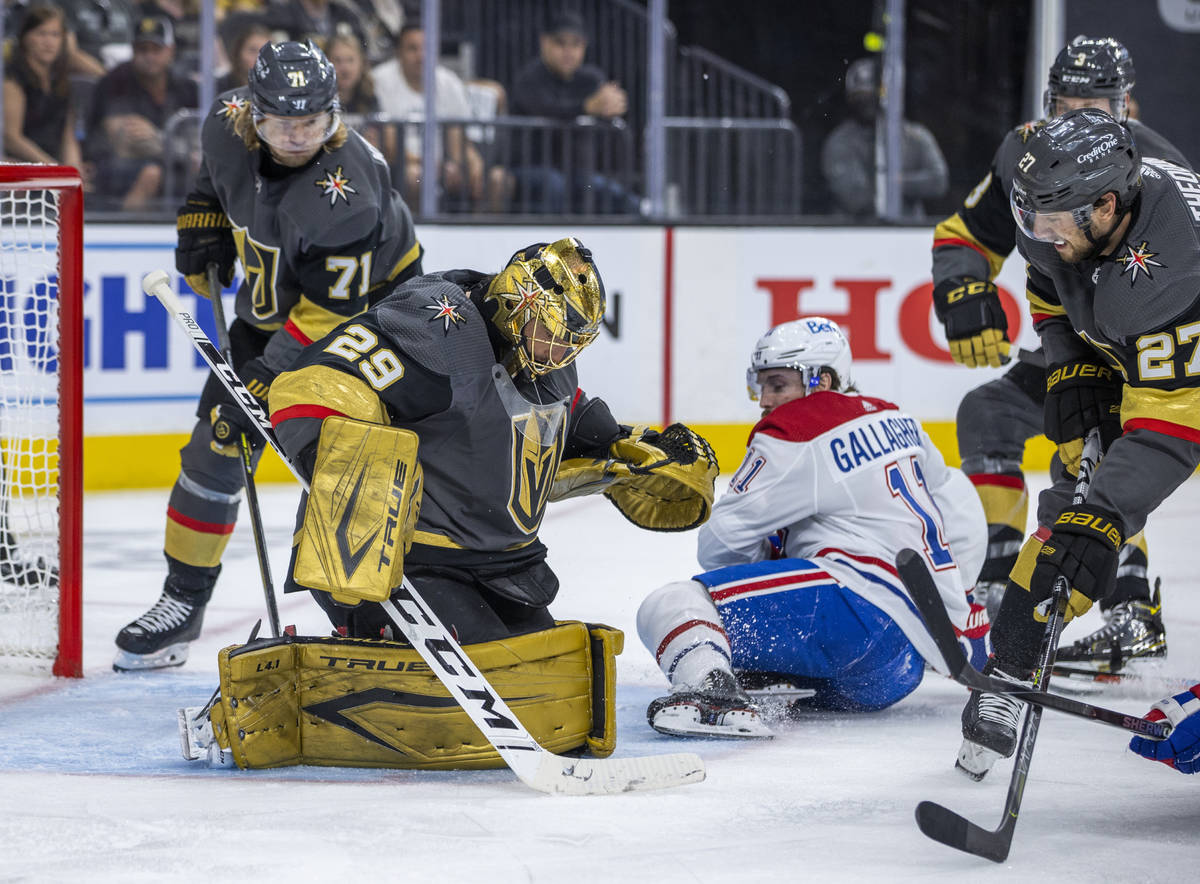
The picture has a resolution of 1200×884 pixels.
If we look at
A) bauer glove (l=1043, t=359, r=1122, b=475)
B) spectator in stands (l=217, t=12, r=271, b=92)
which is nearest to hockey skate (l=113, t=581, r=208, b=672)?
bauer glove (l=1043, t=359, r=1122, b=475)

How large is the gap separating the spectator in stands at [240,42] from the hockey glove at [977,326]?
331cm

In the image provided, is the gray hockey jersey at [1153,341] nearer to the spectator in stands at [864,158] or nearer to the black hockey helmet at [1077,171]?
the black hockey helmet at [1077,171]

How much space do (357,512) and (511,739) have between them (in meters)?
0.42

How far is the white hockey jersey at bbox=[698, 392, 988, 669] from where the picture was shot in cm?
312

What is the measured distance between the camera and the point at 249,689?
2617 millimetres

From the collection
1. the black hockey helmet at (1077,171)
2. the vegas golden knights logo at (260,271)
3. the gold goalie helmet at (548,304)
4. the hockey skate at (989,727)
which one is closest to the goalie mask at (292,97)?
the vegas golden knights logo at (260,271)

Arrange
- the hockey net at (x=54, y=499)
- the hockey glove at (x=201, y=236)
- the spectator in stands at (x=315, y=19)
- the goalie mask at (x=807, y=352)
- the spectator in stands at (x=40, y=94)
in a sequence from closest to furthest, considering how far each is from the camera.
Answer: the goalie mask at (x=807, y=352)
the hockey net at (x=54, y=499)
the hockey glove at (x=201, y=236)
the spectator in stands at (x=40, y=94)
the spectator in stands at (x=315, y=19)

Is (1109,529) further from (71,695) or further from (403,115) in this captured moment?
(403,115)

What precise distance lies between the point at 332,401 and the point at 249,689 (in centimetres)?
46

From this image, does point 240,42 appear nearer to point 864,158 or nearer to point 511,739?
point 864,158

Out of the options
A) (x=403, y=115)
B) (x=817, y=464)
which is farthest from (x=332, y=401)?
(x=403, y=115)

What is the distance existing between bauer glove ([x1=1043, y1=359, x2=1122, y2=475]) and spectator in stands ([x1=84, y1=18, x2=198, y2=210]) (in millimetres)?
3920

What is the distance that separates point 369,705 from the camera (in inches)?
105

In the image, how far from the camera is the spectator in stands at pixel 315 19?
6.16 metres
